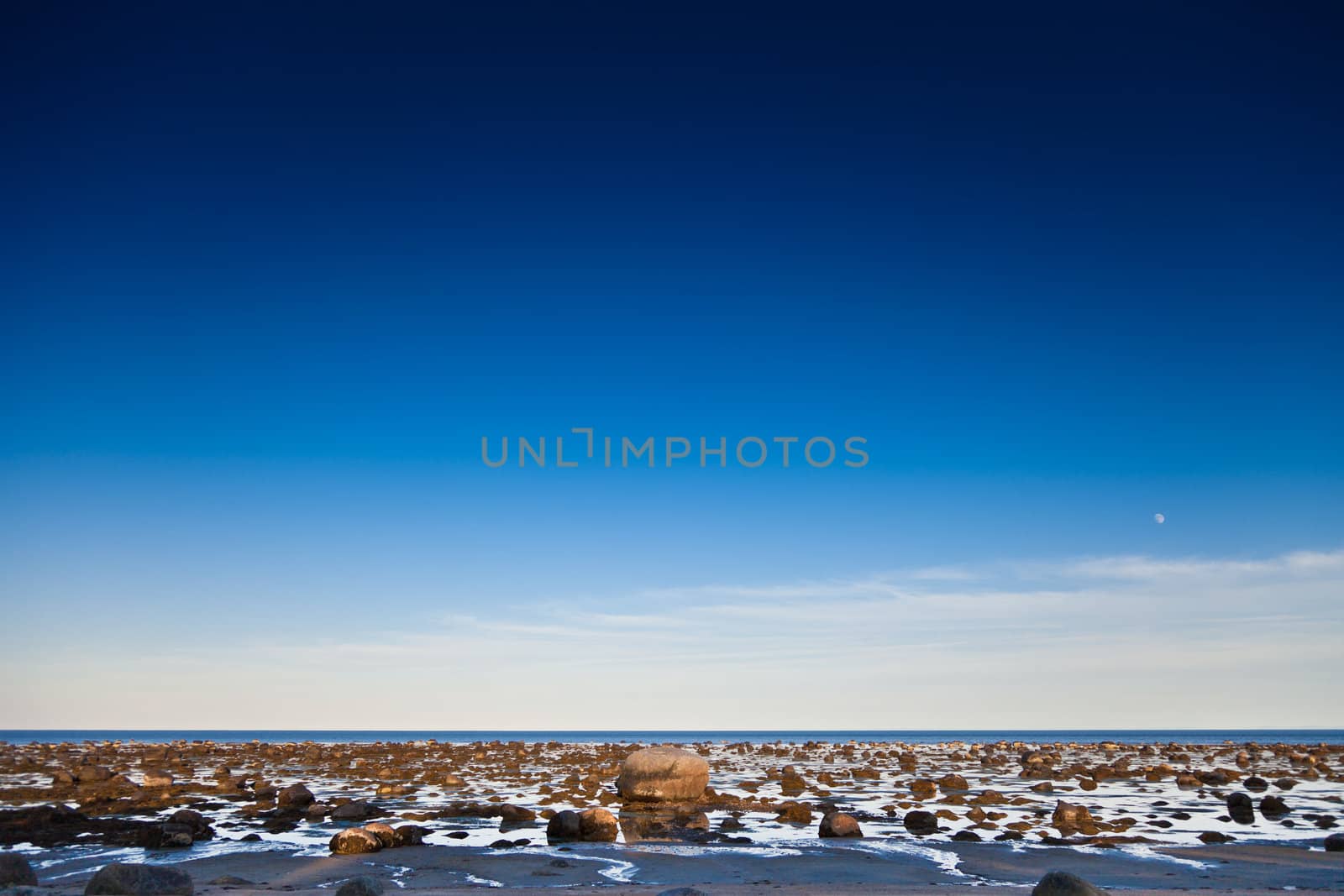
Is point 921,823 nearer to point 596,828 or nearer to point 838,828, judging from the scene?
point 838,828

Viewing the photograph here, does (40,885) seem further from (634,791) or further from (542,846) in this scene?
(634,791)

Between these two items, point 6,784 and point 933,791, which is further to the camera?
point 6,784

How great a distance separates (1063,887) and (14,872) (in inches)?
582

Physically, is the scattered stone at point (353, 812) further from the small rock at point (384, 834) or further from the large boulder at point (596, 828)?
the large boulder at point (596, 828)

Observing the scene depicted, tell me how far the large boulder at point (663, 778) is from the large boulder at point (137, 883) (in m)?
15.3

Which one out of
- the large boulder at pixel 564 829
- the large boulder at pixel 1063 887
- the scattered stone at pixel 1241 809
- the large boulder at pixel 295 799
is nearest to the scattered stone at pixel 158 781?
the large boulder at pixel 295 799

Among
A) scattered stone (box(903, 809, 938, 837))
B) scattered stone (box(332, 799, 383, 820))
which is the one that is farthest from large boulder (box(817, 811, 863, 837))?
scattered stone (box(332, 799, 383, 820))

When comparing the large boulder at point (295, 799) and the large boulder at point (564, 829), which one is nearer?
the large boulder at point (564, 829)

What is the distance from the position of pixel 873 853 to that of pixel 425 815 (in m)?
11.5

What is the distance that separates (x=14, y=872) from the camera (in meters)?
13.5

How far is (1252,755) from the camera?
5659cm

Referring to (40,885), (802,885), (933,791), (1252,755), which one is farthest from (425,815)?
(1252,755)

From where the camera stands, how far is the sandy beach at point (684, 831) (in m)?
15.2

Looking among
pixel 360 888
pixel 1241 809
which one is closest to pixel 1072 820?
pixel 1241 809
